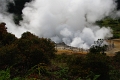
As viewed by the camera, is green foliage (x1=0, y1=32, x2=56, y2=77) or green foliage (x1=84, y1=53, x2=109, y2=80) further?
green foliage (x1=0, y1=32, x2=56, y2=77)

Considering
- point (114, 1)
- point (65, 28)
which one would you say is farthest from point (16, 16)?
point (114, 1)

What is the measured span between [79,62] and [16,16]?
195 feet

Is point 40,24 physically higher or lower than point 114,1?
lower

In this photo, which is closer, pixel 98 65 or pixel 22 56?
pixel 98 65

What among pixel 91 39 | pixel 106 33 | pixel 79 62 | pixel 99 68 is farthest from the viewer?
pixel 106 33

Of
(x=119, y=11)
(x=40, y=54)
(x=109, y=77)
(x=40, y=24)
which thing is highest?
(x=119, y=11)

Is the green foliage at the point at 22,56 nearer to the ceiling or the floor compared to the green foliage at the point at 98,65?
nearer to the ceiling

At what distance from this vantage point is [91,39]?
7281 cm

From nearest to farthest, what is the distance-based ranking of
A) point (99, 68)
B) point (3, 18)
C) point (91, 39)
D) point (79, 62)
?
1. point (99, 68)
2. point (79, 62)
3. point (3, 18)
4. point (91, 39)

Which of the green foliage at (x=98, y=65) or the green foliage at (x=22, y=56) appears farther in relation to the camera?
the green foliage at (x=22, y=56)

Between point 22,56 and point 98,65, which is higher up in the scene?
point 22,56

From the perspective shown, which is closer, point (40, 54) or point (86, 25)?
point (40, 54)

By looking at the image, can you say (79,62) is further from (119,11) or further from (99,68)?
(119,11)

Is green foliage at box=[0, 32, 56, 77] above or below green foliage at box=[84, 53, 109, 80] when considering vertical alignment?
above
